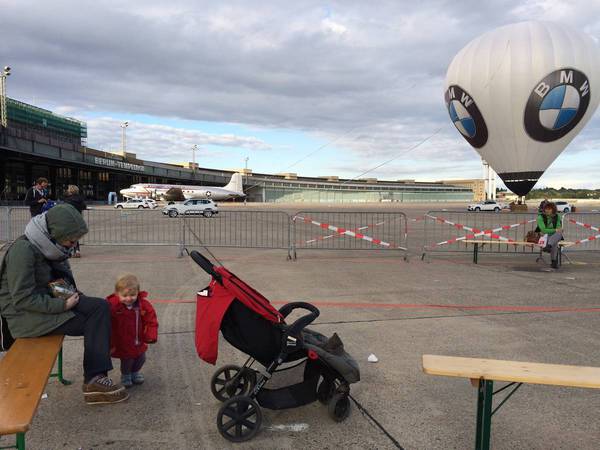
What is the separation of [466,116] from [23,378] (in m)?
25.8

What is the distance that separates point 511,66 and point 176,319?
2246cm

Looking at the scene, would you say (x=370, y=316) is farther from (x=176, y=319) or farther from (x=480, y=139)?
(x=480, y=139)

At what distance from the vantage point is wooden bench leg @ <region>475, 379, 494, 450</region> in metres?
2.86

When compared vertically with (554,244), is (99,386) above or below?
below

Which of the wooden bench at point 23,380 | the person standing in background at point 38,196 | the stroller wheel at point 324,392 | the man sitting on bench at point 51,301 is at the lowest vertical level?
the stroller wheel at point 324,392

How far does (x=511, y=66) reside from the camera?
22781 mm

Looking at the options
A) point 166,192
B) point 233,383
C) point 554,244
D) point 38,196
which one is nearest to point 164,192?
point 166,192

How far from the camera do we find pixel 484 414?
288 cm

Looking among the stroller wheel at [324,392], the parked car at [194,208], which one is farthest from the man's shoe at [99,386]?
the parked car at [194,208]

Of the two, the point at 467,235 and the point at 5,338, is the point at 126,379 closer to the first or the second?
the point at 5,338

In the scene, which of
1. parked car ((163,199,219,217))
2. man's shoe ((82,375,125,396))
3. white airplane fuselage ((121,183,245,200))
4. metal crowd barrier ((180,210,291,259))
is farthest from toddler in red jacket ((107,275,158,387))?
white airplane fuselage ((121,183,245,200))

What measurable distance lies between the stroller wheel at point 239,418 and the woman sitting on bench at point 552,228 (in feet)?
31.1

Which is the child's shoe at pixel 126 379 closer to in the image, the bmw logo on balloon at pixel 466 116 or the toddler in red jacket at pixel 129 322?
the toddler in red jacket at pixel 129 322

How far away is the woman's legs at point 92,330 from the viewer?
140 inches
